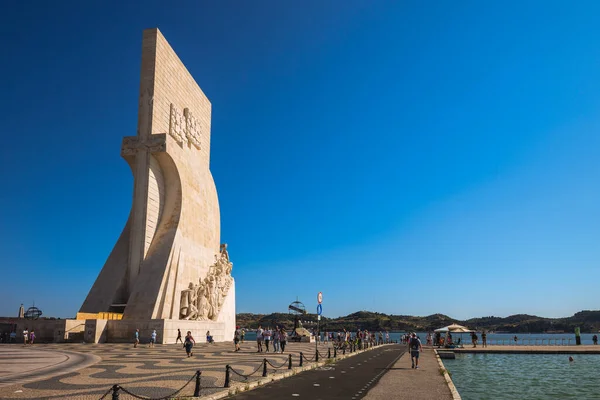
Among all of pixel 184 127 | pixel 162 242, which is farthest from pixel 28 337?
pixel 184 127

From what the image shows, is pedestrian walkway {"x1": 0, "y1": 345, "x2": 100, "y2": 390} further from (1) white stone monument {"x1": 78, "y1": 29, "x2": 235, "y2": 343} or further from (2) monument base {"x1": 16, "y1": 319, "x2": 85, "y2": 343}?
(2) monument base {"x1": 16, "y1": 319, "x2": 85, "y2": 343}

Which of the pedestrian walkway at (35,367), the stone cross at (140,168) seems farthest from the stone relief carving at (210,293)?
the pedestrian walkway at (35,367)

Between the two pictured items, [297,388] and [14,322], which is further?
[14,322]

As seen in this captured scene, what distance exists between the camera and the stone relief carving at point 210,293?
28438 mm

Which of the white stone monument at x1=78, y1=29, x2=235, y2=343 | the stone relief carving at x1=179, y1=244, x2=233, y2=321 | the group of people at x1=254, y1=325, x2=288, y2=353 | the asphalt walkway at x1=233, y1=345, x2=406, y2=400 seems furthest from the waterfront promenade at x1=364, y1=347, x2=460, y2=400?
the stone relief carving at x1=179, y1=244, x2=233, y2=321

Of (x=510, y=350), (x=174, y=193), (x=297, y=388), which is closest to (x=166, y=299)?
(x=174, y=193)

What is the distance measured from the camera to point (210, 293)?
101 feet

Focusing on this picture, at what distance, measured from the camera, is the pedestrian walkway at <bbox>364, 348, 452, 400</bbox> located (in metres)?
9.67

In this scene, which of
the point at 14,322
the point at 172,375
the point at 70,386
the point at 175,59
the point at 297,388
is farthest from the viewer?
the point at 175,59

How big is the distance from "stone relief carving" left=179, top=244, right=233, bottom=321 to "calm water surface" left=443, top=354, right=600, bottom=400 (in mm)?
13805

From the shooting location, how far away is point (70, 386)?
9.42 meters

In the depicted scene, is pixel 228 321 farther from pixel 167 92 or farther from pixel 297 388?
pixel 297 388

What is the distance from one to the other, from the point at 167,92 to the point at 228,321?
15354 millimetres

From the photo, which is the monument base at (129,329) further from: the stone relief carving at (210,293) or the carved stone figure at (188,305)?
the stone relief carving at (210,293)
